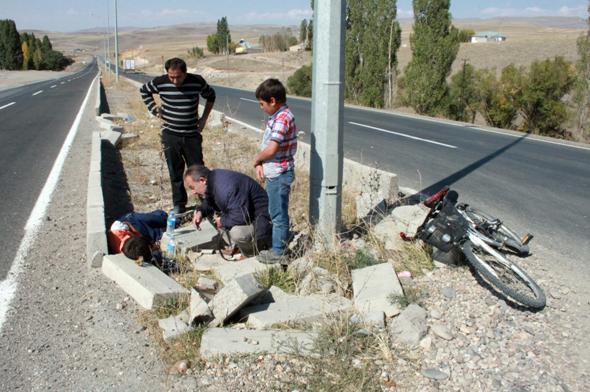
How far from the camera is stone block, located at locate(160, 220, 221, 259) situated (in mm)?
4980

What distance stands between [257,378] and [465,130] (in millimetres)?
13332

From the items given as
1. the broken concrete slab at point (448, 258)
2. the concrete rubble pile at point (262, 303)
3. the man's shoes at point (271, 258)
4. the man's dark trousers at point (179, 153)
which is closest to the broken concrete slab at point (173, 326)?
the concrete rubble pile at point (262, 303)

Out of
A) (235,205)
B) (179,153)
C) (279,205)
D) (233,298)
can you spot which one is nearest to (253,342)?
(233,298)

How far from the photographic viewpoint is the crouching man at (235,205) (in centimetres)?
477

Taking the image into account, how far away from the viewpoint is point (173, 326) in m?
3.63

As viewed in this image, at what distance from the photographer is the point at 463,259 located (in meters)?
4.68

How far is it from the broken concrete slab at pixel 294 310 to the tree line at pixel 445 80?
15.8 meters

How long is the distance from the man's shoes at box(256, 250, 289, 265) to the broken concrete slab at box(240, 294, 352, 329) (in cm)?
53

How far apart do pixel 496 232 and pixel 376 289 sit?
5.45 ft

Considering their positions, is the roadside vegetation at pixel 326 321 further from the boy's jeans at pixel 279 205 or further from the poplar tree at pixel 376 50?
the poplar tree at pixel 376 50

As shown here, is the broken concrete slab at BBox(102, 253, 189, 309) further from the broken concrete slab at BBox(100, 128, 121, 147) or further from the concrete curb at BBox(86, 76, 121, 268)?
the broken concrete slab at BBox(100, 128, 121, 147)

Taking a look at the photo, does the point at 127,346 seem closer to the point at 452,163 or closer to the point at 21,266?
the point at 21,266

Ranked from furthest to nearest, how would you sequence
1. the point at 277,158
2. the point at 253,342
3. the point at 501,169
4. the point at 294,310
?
the point at 501,169, the point at 277,158, the point at 294,310, the point at 253,342

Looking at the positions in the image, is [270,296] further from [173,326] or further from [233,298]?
[173,326]
